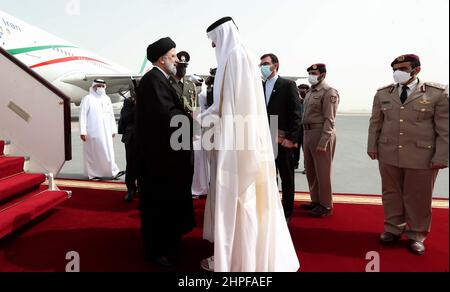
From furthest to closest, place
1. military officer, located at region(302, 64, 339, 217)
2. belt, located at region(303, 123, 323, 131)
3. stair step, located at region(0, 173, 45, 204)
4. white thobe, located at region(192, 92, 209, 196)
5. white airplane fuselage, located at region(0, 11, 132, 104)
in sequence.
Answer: white airplane fuselage, located at region(0, 11, 132, 104), white thobe, located at region(192, 92, 209, 196), belt, located at region(303, 123, 323, 131), military officer, located at region(302, 64, 339, 217), stair step, located at region(0, 173, 45, 204)

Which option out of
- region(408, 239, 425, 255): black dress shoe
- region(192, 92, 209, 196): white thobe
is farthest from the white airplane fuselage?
region(408, 239, 425, 255): black dress shoe

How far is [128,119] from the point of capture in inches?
157

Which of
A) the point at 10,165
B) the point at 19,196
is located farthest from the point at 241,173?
the point at 10,165

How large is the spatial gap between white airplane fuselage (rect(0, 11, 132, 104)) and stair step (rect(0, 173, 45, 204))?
9669 millimetres

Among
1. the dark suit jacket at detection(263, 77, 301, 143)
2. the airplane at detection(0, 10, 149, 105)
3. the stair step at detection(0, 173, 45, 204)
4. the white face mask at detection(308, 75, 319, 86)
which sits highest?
the airplane at detection(0, 10, 149, 105)

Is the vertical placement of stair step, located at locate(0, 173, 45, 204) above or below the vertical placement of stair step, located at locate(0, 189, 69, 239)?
above

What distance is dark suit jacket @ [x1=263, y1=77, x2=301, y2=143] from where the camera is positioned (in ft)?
9.80

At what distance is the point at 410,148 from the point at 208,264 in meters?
1.83

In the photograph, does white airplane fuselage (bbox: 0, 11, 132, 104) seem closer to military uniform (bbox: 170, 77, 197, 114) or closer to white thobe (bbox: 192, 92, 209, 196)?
white thobe (bbox: 192, 92, 209, 196)

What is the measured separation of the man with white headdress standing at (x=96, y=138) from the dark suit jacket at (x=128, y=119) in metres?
1.44

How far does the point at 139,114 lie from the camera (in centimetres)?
224

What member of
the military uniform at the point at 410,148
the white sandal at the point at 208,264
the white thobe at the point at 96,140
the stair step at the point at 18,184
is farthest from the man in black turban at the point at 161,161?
the white thobe at the point at 96,140

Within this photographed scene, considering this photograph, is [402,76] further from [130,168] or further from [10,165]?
[10,165]
